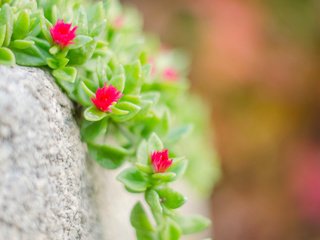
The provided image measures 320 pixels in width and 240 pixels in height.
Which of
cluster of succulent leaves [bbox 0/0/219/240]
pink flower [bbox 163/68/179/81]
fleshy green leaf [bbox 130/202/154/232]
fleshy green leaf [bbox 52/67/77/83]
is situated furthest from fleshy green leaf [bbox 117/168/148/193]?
pink flower [bbox 163/68/179/81]

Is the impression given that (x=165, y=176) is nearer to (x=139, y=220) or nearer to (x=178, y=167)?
(x=178, y=167)

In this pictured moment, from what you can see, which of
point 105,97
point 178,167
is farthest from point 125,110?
point 178,167

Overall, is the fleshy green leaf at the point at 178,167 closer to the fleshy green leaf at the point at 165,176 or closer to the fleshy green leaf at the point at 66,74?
the fleshy green leaf at the point at 165,176

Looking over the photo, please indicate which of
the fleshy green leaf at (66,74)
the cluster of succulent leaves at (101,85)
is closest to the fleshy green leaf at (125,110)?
the cluster of succulent leaves at (101,85)

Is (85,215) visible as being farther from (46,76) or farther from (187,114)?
(187,114)

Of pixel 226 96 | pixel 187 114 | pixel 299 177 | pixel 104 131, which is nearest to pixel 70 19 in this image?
pixel 104 131
